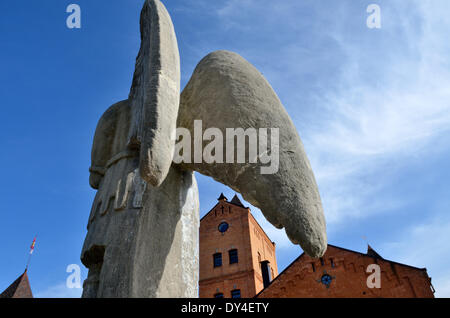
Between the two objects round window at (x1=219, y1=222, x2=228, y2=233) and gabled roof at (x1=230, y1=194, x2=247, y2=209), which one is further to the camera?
gabled roof at (x1=230, y1=194, x2=247, y2=209)

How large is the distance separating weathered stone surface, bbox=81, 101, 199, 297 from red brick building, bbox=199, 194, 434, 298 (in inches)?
631

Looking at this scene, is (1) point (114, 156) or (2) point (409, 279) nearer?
(1) point (114, 156)

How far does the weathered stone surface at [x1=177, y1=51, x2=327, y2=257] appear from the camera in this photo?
1.80m

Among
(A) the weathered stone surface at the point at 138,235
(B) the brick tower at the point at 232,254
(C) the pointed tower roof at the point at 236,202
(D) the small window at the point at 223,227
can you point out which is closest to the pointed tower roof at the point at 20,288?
(B) the brick tower at the point at 232,254

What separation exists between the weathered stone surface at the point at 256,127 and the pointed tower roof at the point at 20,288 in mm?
22224

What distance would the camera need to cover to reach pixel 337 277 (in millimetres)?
16516

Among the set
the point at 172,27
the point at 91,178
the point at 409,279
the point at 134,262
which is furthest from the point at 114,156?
the point at 409,279

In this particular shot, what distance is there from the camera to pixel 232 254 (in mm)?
25562

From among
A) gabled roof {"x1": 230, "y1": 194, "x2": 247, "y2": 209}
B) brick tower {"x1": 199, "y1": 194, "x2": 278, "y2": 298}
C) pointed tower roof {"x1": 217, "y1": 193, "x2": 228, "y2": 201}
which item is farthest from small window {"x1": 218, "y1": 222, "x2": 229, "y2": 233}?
pointed tower roof {"x1": 217, "y1": 193, "x2": 228, "y2": 201}

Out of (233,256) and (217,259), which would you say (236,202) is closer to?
(233,256)

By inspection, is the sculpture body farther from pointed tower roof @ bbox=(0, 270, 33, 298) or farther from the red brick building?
pointed tower roof @ bbox=(0, 270, 33, 298)
